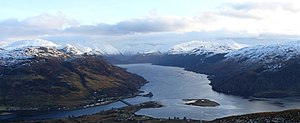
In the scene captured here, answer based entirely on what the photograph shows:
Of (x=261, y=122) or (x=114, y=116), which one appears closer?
(x=261, y=122)

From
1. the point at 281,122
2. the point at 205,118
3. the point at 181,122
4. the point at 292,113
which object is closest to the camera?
the point at 281,122

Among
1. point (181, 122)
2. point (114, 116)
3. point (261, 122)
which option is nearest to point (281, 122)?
point (261, 122)

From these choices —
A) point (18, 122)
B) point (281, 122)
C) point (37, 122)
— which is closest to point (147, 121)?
point (37, 122)

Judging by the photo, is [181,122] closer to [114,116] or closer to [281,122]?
[114,116]

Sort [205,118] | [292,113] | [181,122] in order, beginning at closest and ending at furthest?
[292,113], [181,122], [205,118]

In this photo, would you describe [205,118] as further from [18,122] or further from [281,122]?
[281,122]

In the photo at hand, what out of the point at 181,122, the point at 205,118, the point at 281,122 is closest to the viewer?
the point at 281,122

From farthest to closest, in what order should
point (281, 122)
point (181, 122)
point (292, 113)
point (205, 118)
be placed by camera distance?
1. point (205, 118)
2. point (181, 122)
3. point (292, 113)
4. point (281, 122)

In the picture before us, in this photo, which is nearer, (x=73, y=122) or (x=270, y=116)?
(x=270, y=116)
